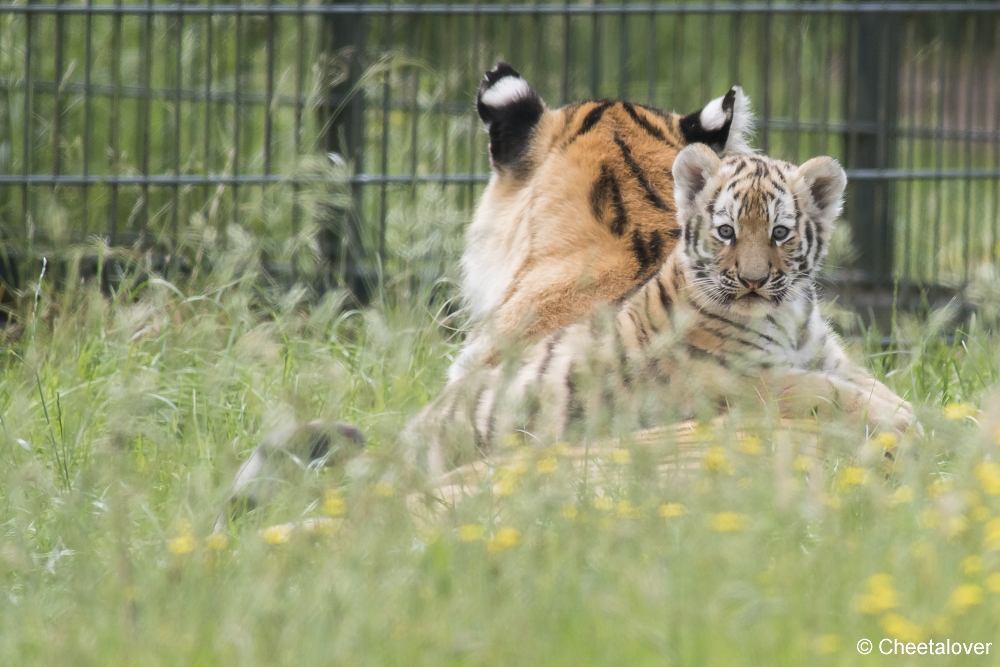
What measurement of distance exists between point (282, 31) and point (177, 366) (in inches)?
205

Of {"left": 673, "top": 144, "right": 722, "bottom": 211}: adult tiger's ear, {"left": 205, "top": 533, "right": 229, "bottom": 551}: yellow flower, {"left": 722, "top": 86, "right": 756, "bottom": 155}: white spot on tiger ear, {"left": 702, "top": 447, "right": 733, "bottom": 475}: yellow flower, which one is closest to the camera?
{"left": 205, "top": 533, "right": 229, "bottom": 551}: yellow flower

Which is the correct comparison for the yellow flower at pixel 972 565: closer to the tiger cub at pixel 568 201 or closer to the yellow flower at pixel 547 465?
the yellow flower at pixel 547 465

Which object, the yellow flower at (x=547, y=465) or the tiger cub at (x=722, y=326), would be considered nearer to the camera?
the yellow flower at (x=547, y=465)

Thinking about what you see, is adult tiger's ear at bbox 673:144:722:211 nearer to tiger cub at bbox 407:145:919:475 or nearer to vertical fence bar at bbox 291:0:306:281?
tiger cub at bbox 407:145:919:475

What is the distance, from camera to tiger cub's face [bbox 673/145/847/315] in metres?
2.81

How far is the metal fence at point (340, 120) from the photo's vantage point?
181 inches

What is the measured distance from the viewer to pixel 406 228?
3.41 m

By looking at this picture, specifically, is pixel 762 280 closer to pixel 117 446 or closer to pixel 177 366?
pixel 117 446

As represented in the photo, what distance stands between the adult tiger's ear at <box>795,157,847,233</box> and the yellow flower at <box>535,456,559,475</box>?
91cm

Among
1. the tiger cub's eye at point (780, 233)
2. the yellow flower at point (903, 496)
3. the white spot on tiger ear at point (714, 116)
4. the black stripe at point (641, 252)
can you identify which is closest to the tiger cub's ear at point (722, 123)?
the white spot on tiger ear at point (714, 116)

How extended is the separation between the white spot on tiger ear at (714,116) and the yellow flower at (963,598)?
194 cm

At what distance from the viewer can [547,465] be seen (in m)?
2.43

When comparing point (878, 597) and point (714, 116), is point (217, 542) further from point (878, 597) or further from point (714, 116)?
point (714, 116)

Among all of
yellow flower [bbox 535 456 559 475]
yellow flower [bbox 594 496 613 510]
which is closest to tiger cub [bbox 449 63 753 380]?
yellow flower [bbox 535 456 559 475]
